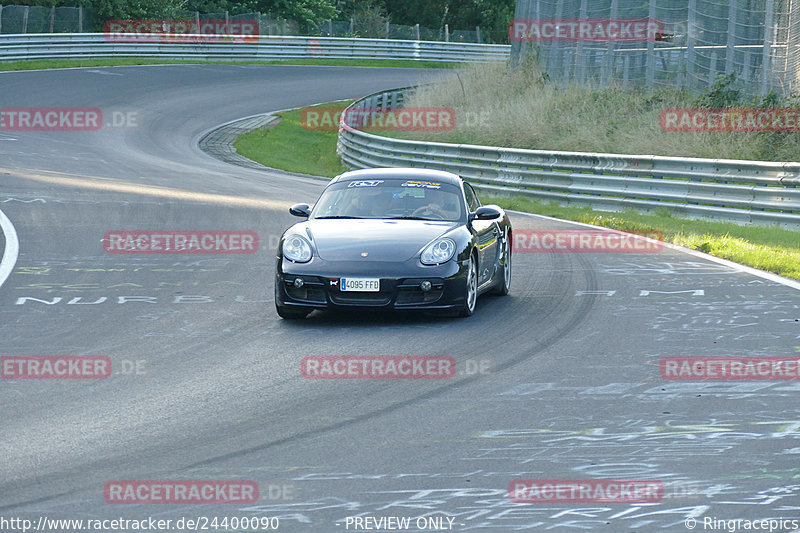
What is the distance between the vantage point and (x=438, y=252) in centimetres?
1051

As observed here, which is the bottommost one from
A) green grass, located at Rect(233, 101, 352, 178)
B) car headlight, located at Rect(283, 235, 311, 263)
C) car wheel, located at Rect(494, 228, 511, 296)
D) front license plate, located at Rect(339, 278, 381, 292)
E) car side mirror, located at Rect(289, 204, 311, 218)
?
green grass, located at Rect(233, 101, 352, 178)

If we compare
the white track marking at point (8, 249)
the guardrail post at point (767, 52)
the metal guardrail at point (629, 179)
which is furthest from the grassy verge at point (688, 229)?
the white track marking at point (8, 249)

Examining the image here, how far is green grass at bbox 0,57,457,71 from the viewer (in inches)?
1741

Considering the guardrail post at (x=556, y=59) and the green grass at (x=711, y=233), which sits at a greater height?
the guardrail post at (x=556, y=59)

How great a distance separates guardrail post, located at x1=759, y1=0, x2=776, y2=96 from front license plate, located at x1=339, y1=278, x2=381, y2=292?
18.3 meters

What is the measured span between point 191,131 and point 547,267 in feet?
75.3

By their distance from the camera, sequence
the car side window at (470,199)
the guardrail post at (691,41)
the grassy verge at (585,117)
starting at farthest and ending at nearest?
the guardrail post at (691,41) < the grassy verge at (585,117) < the car side window at (470,199)

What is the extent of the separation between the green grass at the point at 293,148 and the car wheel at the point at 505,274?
16.4m

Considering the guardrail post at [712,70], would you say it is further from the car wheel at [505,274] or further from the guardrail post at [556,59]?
the car wheel at [505,274]

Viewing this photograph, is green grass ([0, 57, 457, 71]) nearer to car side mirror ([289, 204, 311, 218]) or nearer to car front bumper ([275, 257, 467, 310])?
car side mirror ([289, 204, 311, 218])

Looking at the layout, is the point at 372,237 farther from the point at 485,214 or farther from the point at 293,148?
the point at 293,148

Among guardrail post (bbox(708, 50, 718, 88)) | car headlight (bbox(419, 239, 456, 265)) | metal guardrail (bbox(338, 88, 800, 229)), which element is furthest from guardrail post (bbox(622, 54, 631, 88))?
car headlight (bbox(419, 239, 456, 265))

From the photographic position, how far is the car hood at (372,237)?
33.9 ft

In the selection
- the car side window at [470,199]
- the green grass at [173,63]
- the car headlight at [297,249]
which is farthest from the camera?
the green grass at [173,63]
